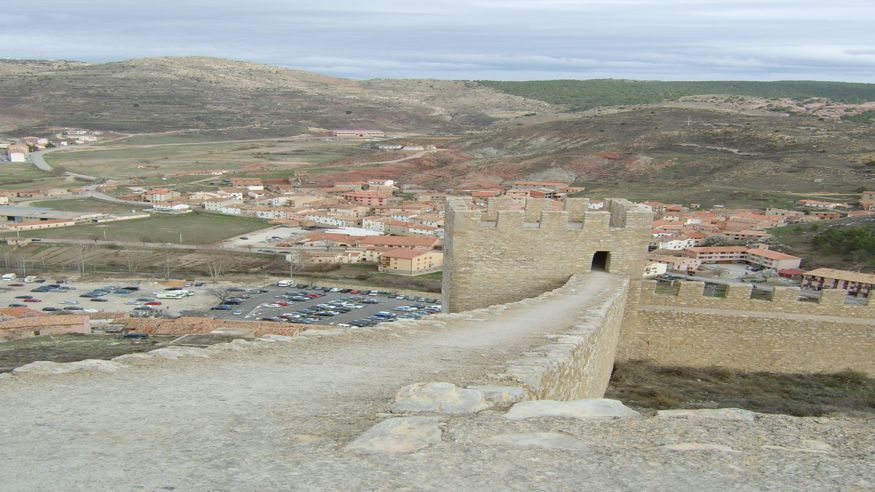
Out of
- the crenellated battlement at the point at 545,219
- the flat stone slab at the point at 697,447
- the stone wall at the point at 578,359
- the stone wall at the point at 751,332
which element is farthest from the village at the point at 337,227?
the flat stone slab at the point at 697,447

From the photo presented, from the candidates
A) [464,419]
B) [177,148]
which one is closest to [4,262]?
[464,419]

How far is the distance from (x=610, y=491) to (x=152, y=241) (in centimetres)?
5748

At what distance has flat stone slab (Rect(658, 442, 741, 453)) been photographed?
3.28 meters

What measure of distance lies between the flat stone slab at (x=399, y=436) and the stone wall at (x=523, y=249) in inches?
246

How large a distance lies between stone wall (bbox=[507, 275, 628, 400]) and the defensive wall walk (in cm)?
2

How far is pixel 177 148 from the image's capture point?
110m

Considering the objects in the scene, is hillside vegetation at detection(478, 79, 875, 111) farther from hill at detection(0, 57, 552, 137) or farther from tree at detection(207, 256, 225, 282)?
tree at detection(207, 256, 225, 282)

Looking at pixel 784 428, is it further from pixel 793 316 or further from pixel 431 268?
pixel 431 268

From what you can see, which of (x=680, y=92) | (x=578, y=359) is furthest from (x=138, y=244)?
(x=680, y=92)

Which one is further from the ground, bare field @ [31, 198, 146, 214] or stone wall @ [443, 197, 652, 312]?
stone wall @ [443, 197, 652, 312]

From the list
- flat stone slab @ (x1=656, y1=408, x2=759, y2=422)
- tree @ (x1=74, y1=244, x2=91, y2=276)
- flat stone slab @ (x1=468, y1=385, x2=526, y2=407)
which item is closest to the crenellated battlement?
flat stone slab @ (x1=468, y1=385, x2=526, y2=407)

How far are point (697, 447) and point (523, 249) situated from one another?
266 inches

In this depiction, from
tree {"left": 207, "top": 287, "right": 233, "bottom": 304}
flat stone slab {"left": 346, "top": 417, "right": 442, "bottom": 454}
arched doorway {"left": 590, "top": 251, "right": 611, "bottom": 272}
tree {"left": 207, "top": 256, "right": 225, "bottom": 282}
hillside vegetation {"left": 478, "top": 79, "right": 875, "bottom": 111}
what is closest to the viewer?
flat stone slab {"left": 346, "top": 417, "right": 442, "bottom": 454}

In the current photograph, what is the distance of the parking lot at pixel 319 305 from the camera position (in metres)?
34.4
